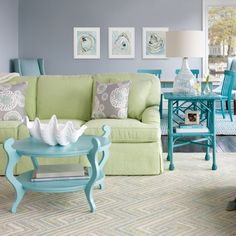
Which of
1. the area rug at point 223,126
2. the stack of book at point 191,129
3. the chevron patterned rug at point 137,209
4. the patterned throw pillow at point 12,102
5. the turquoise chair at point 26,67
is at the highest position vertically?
the turquoise chair at point 26,67

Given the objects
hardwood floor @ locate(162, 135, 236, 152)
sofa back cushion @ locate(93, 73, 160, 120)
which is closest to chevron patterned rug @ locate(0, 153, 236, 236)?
sofa back cushion @ locate(93, 73, 160, 120)

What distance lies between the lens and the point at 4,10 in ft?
29.8

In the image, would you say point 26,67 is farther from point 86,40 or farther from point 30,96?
point 30,96

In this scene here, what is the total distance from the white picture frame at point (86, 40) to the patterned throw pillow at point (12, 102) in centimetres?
518

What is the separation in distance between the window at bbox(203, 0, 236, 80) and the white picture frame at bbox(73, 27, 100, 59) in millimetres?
2187

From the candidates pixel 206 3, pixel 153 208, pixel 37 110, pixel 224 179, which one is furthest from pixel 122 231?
pixel 206 3

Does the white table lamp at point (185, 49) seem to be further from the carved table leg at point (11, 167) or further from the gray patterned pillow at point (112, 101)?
the carved table leg at point (11, 167)

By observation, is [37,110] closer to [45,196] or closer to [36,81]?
[36,81]

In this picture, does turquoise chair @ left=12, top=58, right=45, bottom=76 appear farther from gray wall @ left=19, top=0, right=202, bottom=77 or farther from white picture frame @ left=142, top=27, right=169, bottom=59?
white picture frame @ left=142, top=27, right=169, bottom=59

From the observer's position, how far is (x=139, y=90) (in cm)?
499

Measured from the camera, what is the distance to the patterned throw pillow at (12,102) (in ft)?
15.6

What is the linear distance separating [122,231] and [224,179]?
1.53 metres

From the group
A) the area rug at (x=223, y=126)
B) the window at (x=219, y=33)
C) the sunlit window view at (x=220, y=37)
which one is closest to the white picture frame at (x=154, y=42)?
the window at (x=219, y=33)

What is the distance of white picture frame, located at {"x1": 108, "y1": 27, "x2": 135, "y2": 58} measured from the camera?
9.90 meters
